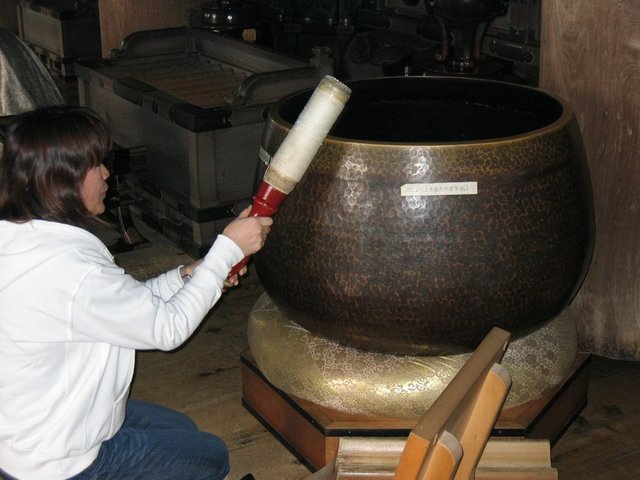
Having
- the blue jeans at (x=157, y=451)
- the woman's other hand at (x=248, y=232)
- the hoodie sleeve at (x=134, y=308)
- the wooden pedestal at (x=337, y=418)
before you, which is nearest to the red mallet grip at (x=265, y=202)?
the woman's other hand at (x=248, y=232)

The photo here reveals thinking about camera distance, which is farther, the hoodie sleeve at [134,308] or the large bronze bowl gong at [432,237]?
the large bronze bowl gong at [432,237]

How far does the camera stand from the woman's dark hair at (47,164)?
1.45m

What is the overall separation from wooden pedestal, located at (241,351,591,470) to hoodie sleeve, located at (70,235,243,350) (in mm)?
520

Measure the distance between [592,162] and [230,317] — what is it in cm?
116

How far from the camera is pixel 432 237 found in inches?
69.2

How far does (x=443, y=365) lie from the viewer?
1925 millimetres

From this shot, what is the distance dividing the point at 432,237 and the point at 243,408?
842mm

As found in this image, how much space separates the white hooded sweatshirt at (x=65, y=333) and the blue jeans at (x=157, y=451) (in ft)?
0.13

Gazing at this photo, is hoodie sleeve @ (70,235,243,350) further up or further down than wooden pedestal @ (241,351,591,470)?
further up

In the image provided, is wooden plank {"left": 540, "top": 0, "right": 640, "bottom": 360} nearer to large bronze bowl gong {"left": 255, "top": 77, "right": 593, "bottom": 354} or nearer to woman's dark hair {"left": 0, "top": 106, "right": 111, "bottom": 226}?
large bronze bowl gong {"left": 255, "top": 77, "right": 593, "bottom": 354}

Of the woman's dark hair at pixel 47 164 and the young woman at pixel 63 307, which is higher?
the woman's dark hair at pixel 47 164

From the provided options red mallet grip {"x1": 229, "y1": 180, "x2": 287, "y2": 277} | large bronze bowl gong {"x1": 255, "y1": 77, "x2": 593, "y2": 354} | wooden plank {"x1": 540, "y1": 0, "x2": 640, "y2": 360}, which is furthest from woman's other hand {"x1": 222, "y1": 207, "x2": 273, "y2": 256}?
wooden plank {"x1": 540, "y1": 0, "x2": 640, "y2": 360}

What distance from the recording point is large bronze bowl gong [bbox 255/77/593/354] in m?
1.75

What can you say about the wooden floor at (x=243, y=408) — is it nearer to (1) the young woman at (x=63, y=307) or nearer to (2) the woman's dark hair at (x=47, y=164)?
(1) the young woman at (x=63, y=307)
